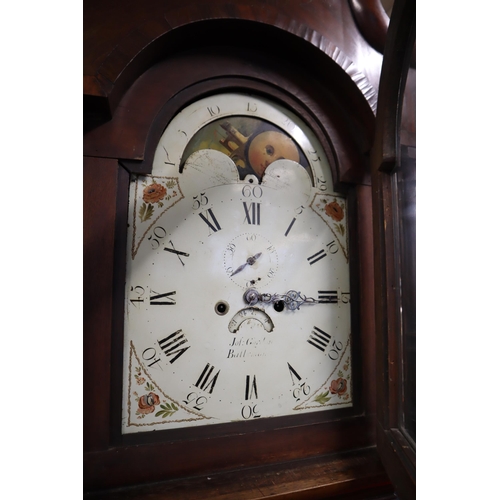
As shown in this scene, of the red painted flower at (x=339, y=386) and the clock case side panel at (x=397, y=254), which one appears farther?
the red painted flower at (x=339, y=386)

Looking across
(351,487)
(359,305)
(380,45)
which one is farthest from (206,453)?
(380,45)

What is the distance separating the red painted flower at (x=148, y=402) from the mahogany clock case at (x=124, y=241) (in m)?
0.06

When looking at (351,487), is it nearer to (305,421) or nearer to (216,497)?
(305,421)

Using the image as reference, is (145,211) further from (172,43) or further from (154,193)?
(172,43)

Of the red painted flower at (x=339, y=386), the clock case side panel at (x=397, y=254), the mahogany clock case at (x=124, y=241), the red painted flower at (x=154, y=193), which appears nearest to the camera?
the clock case side panel at (x=397, y=254)

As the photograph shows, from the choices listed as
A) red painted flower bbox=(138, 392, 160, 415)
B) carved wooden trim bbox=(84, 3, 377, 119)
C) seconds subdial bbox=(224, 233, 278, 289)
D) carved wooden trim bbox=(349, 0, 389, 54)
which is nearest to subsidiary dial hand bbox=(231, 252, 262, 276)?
seconds subdial bbox=(224, 233, 278, 289)

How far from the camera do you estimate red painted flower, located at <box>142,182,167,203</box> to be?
0.99m

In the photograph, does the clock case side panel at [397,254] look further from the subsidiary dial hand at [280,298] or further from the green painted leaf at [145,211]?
the green painted leaf at [145,211]

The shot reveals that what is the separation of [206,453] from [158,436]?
137 mm

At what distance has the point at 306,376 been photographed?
3.55ft

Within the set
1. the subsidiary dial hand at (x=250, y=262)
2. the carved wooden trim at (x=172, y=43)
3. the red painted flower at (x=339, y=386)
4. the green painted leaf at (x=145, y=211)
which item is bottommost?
the red painted flower at (x=339, y=386)

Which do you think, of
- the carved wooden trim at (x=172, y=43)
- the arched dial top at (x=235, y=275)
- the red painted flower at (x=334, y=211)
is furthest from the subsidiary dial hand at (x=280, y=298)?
the carved wooden trim at (x=172, y=43)

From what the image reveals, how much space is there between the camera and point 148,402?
3.05 ft

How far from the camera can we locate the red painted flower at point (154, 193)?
3.25ft
